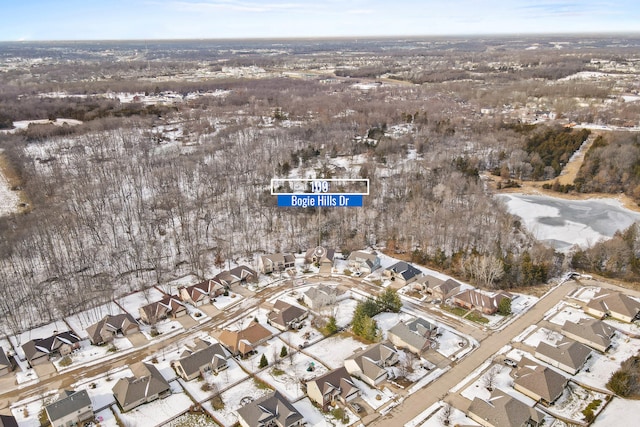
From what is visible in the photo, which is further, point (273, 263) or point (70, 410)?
point (273, 263)

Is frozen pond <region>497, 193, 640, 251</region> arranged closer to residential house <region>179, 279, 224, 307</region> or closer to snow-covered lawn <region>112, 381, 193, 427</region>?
residential house <region>179, 279, 224, 307</region>

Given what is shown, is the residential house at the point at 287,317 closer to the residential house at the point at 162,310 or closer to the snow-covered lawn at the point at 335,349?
the snow-covered lawn at the point at 335,349

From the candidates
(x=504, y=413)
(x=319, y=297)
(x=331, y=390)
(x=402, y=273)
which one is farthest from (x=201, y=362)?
(x=402, y=273)

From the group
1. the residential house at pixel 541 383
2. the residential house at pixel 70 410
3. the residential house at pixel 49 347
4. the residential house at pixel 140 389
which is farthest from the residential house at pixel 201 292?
the residential house at pixel 541 383

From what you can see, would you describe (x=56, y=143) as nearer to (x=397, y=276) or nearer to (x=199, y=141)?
(x=199, y=141)

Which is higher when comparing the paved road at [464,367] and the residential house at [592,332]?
the residential house at [592,332]

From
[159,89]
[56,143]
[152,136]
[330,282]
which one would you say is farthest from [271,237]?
[159,89]

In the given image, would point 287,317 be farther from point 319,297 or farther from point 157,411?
point 157,411
